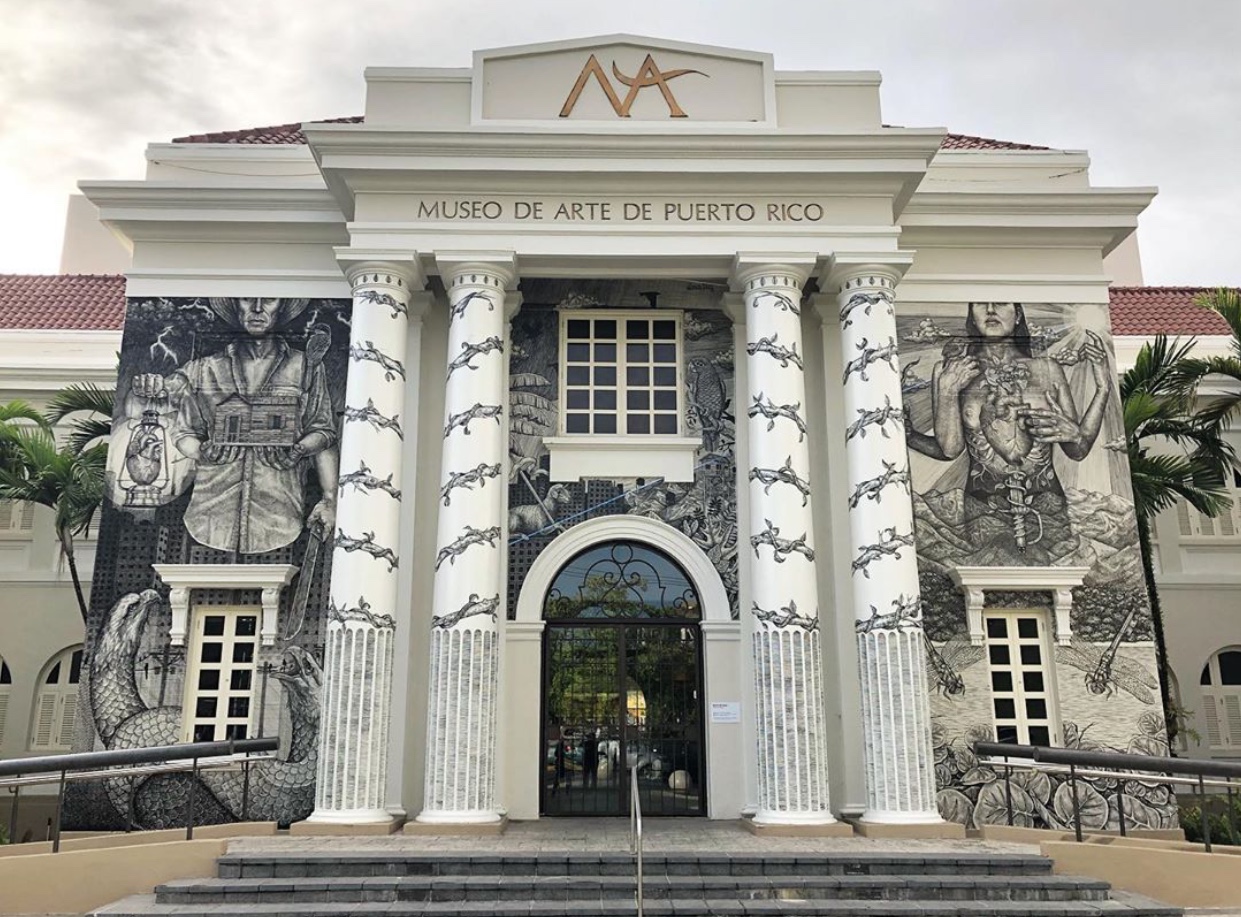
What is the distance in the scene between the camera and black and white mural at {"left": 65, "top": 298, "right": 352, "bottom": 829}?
12.8 metres

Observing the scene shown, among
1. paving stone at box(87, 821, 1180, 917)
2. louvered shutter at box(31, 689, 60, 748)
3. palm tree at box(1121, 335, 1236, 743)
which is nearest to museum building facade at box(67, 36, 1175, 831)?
palm tree at box(1121, 335, 1236, 743)

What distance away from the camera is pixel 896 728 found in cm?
1189

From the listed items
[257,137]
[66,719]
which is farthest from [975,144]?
[66,719]

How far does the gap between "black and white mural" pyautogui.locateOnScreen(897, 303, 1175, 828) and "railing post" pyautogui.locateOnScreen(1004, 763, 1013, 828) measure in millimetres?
129

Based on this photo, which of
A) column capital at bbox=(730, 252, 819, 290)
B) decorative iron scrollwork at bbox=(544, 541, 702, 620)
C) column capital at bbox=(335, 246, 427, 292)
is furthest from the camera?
decorative iron scrollwork at bbox=(544, 541, 702, 620)

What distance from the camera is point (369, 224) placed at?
512 inches

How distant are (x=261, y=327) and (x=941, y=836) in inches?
413

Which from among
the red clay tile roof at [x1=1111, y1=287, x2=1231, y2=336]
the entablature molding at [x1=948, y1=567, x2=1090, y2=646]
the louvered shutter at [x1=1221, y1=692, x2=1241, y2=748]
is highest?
the red clay tile roof at [x1=1111, y1=287, x2=1231, y2=336]

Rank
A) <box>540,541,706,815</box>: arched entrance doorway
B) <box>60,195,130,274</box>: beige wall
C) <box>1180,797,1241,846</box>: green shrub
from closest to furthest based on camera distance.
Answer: <box>1180,797,1241,846</box>: green shrub, <box>540,541,706,815</box>: arched entrance doorway, <box>60,195,130,274</box>: beige wall

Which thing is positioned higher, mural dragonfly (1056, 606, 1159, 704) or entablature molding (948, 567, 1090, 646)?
entablature molding (948, 567, 1090, 646)

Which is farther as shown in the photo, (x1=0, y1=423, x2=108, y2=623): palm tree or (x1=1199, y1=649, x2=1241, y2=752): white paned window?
(x1=1199, y1=649, x2=1241, y2=752): white paned window

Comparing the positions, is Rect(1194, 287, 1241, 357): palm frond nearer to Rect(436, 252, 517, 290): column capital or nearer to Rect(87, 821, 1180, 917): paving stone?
Rect(87, 821, 1180, 917): paving stone

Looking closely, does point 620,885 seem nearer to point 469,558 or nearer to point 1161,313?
point 469,558

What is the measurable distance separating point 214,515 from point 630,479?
540 cm
